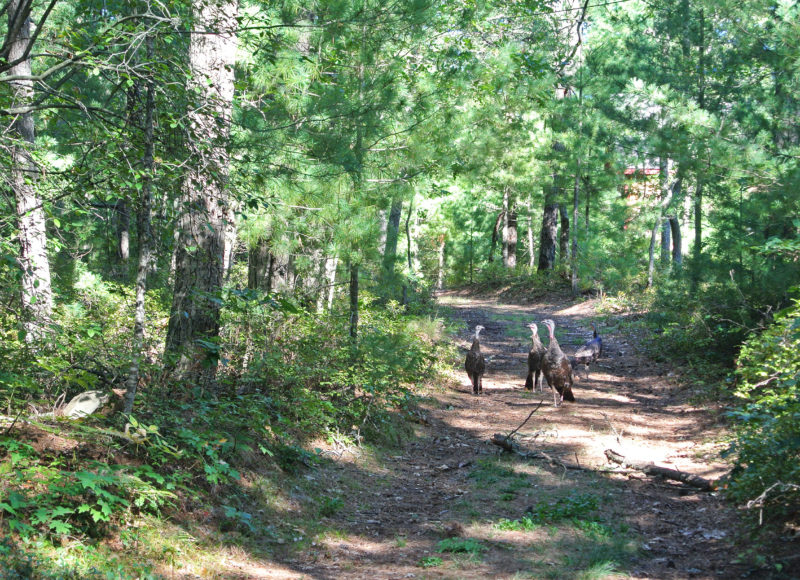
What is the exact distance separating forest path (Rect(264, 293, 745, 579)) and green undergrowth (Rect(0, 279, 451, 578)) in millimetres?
503

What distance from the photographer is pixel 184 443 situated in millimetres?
5750

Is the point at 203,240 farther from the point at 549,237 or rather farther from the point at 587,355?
the point at 549,237

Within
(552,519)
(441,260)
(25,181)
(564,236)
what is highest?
(564,236)

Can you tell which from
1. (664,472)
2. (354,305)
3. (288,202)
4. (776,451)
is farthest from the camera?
(354,305)

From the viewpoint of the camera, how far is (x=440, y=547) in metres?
5.66

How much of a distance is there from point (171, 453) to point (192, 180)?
7.79 feet

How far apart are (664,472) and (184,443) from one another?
16.5 ft

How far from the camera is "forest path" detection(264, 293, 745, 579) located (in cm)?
533

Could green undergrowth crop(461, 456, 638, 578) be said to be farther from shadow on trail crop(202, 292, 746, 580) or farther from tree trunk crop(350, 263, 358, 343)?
tree trunk crop(350, 263, 358, 343)

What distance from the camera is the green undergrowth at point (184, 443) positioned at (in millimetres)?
4371

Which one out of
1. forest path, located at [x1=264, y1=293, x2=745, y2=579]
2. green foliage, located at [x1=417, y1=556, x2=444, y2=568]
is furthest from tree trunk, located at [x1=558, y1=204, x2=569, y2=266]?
green foliage, located at [x1=417, y1=556, x2=444, y2=568]

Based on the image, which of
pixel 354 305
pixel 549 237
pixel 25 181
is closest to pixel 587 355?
pixel 354 305

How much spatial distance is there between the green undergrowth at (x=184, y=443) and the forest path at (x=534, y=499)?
0.50 metres

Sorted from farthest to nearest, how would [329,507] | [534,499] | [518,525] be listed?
[534,499], [329,507], [518,525]
